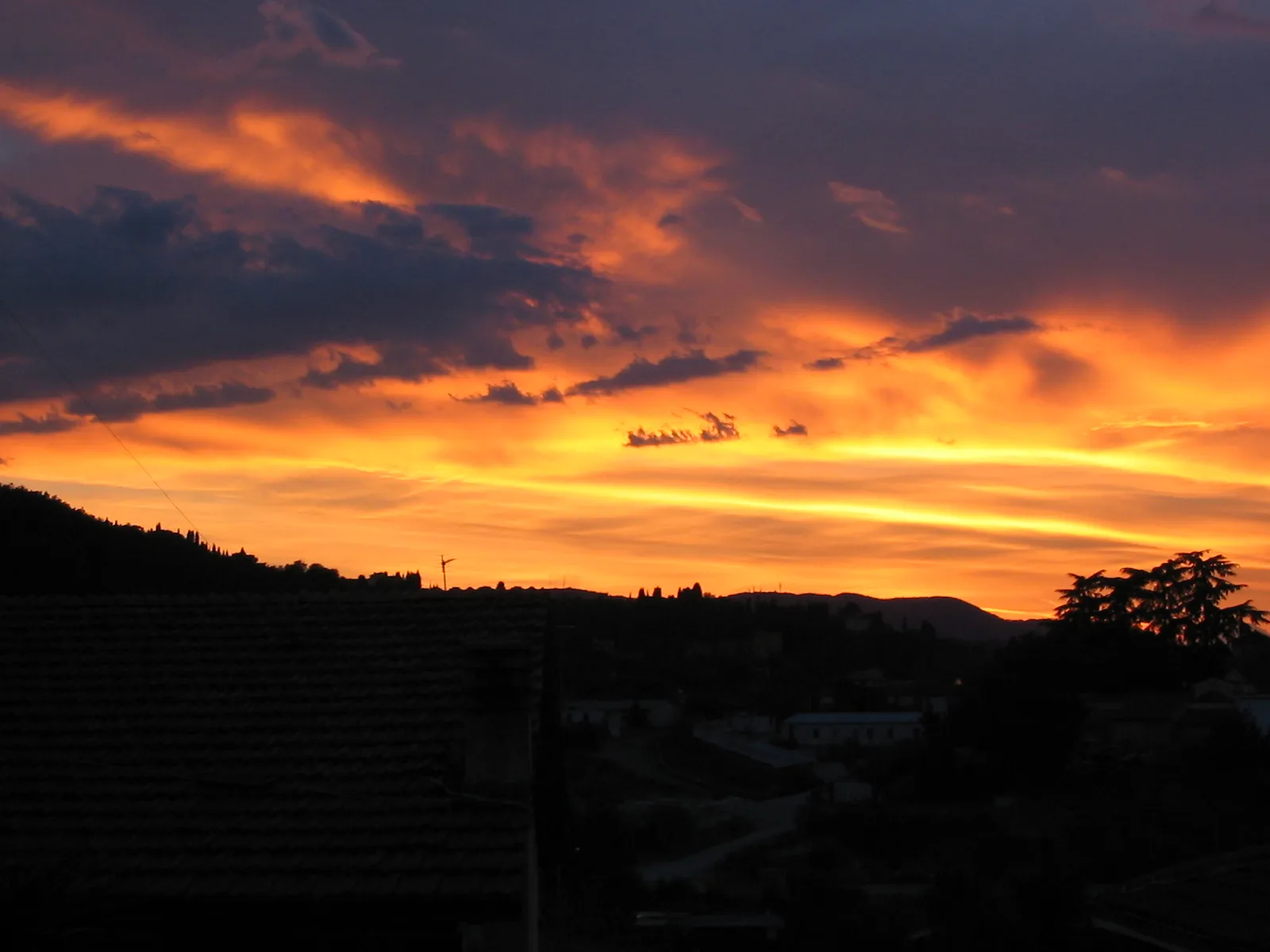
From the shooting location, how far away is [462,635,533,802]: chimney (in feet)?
30.4

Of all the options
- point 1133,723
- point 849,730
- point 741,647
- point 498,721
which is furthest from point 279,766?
point 741,647

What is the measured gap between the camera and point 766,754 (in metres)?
67.3

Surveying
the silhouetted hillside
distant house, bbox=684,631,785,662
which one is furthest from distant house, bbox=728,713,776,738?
the silhouetted hillside

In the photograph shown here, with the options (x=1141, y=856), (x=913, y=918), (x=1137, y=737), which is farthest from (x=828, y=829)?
(x=1137, y=737)

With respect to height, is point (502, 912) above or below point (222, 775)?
below

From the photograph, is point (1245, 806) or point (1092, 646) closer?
point (1245, 806)

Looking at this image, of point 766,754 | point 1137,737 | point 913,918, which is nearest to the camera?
point 913,918

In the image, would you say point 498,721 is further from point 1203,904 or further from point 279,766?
point 1203,904

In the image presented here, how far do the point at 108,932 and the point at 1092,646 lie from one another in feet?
220

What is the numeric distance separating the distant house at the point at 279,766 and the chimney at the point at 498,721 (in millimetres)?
17

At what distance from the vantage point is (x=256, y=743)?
32.5ft

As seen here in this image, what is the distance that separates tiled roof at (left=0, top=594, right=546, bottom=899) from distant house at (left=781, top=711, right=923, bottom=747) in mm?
68428

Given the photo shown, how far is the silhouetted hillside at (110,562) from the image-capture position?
21062mm

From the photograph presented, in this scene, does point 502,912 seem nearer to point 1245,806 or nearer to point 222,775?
point 222,775
